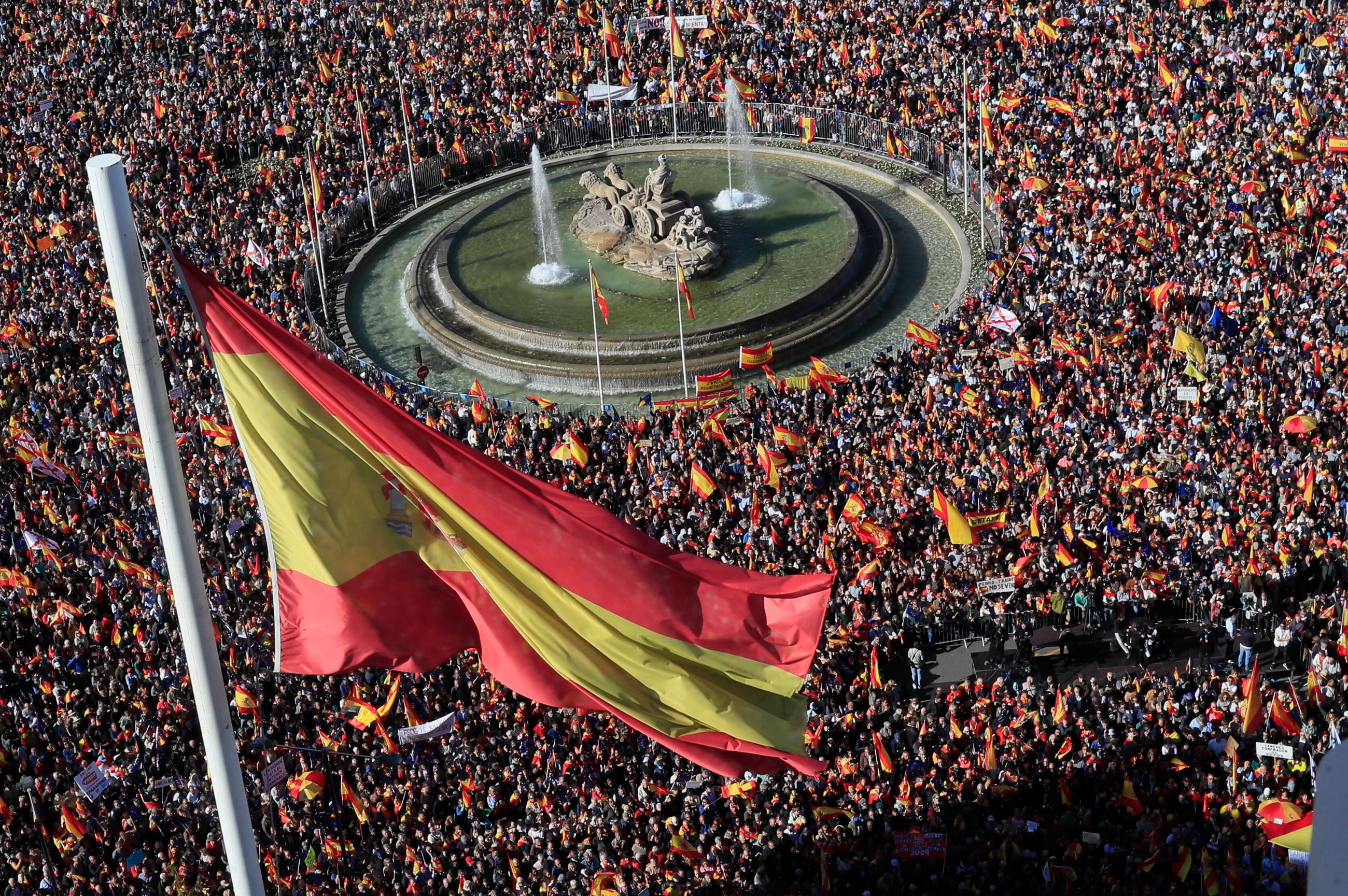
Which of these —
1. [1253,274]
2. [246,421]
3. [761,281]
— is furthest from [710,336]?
[246,421]

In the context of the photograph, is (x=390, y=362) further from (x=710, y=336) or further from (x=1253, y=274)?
(x=1253, y=274)

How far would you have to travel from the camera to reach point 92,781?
27047 mm

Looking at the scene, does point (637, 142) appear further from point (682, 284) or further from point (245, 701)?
point (245, 701)

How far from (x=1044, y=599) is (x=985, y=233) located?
20795mm

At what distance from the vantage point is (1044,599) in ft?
102

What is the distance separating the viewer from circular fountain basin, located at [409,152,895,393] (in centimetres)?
4344

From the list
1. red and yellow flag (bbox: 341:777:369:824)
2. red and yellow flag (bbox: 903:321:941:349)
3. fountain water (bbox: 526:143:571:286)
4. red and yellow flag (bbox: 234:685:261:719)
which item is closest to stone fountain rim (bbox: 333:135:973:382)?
fountain water (bbox: 526:143:571:286)

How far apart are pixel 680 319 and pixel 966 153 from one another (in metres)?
14.2

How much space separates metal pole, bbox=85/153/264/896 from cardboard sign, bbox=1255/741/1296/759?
17.2 meters

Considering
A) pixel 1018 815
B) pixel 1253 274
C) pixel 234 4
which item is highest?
pixel 234 4

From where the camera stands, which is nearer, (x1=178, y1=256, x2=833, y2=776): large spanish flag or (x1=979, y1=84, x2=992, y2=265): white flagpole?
(x1=178, y1=256, x2=833, y2=776): large spanish flag

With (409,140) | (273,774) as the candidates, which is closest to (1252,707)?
(273,774)

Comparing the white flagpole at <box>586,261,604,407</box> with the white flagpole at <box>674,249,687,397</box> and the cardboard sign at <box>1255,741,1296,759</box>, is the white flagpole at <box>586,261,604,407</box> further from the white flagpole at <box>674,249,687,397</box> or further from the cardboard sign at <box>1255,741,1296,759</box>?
the cardboard sign at <box>1255,741,1296,759</box>

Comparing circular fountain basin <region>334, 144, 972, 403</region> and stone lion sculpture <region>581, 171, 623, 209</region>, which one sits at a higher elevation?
stone lion sculpture <region>581, 171, 623, 209</region>
